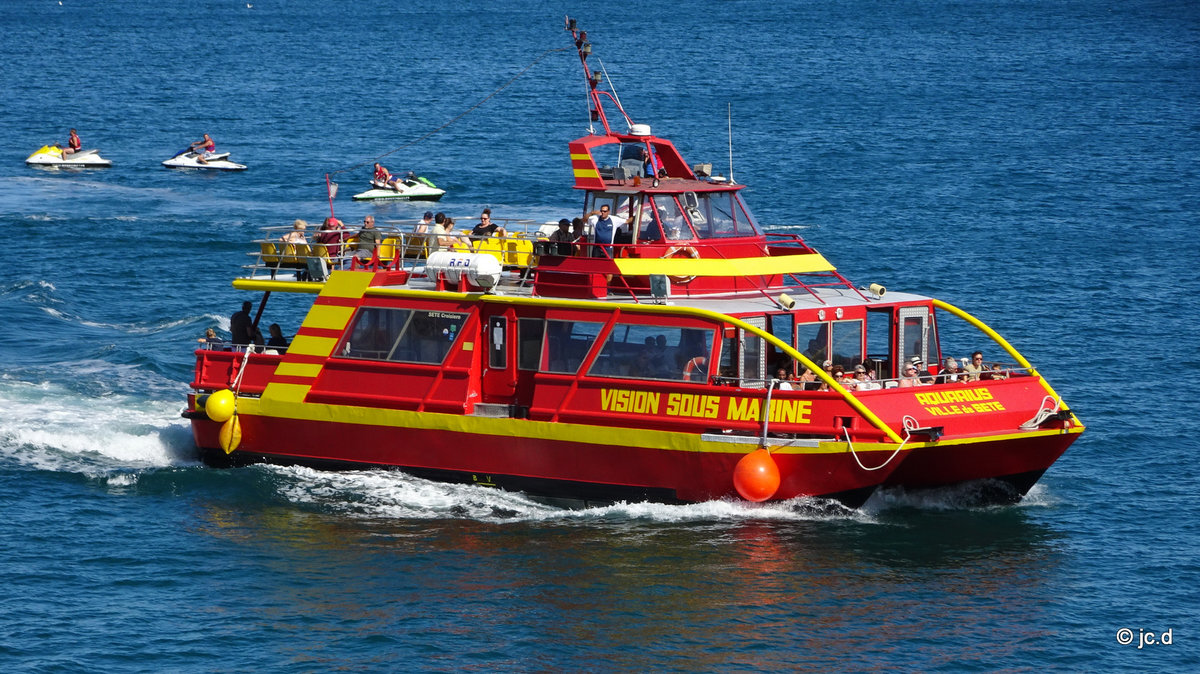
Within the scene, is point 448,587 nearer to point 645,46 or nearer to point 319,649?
point 319,649

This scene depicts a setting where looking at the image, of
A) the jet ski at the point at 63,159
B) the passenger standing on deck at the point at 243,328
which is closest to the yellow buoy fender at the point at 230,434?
the passenger standing on deck at the point at 243,328

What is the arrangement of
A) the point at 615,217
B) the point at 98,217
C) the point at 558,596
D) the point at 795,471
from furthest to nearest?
the point at 98,217, the point at 615,217, the point at 795,471, the point at 558,596

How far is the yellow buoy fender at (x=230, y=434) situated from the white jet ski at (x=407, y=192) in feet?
120

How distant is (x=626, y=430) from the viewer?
2666 centimetres

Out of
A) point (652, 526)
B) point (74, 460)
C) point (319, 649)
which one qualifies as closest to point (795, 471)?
point (652, 526)

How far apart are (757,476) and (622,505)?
9.29 feet

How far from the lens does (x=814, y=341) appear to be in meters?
27.3

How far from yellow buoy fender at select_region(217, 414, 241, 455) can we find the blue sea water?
63cm

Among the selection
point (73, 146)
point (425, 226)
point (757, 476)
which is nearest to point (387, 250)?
point (425, 226)

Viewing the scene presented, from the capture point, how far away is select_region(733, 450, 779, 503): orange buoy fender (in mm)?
25453

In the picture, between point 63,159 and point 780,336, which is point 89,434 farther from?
point 63,159

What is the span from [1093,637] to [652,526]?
7347 mm

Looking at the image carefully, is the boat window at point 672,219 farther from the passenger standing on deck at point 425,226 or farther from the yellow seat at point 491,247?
the passenger standing on deck at point 425,226

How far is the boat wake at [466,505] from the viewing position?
1048 inches
